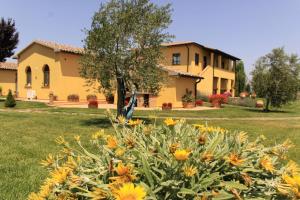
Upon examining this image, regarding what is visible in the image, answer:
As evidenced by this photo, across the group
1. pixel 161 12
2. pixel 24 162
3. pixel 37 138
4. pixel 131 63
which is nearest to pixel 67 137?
pixel 37 138

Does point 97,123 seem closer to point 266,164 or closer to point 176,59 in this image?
point 266,164

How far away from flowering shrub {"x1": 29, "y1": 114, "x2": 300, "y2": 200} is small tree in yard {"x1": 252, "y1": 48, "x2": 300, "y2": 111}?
28566mm

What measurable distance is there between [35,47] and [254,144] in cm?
3323

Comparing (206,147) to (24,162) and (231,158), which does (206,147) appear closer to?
(231,158)

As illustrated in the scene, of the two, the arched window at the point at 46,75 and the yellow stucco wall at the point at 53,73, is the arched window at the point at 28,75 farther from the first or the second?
the arched window at the point at 46,75

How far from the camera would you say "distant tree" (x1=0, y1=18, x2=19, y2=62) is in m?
36.3

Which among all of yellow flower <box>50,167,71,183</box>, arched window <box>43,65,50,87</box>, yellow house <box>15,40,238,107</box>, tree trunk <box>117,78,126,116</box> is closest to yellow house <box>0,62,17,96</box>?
yellow house <box>15,40,238,107</box>

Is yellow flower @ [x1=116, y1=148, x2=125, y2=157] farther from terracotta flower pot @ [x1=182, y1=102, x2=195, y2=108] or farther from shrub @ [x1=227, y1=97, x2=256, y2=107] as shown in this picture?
shrub @ [x1=227, y1=97, x2=256, y2=107]

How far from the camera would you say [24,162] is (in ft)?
22.1

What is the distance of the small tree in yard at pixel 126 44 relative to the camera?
1491 cm

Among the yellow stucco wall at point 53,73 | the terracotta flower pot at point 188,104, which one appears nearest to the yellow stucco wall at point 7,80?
the yellow stucco wall at point 53,73

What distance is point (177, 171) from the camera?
1999mm

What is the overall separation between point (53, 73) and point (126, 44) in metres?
17.6

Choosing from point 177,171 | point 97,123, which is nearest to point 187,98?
point 97,123
